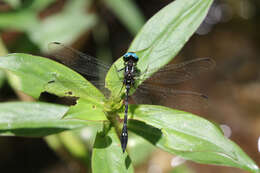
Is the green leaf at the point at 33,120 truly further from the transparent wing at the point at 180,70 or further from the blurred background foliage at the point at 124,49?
the blurred background foliage at the point at 124,49

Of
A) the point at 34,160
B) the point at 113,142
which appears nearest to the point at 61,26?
the point at 34,160

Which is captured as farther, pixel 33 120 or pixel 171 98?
pixel 171 98

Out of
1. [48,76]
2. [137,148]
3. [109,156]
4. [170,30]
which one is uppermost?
[170,30]

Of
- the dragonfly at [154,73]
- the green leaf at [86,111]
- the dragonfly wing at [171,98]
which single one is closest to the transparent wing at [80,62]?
the dragonfly at [154,73]

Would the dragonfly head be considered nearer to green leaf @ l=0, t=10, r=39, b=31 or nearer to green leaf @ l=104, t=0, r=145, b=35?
green leaf @ l=0, t=10, r=39, b=31

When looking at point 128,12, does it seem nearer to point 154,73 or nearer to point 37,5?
point 37,5

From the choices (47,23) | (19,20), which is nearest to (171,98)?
(19,20)

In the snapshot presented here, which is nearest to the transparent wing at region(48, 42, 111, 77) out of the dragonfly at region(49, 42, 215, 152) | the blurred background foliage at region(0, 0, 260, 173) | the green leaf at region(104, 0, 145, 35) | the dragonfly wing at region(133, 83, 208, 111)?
the dragonfly at region(49, 42, 215, 152)
